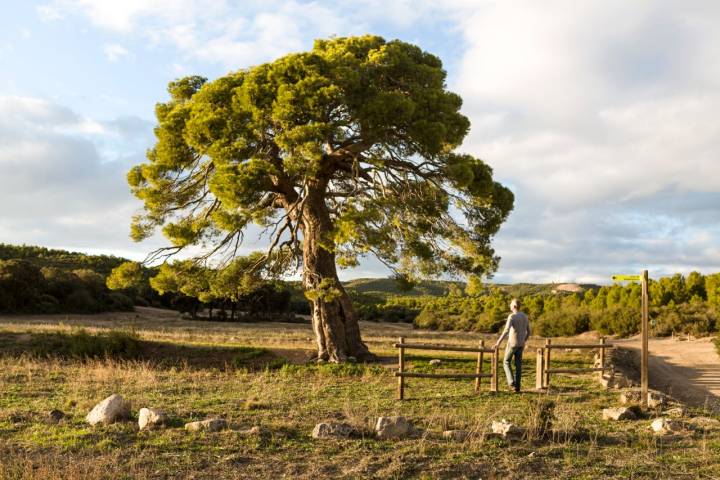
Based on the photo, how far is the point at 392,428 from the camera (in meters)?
9.27

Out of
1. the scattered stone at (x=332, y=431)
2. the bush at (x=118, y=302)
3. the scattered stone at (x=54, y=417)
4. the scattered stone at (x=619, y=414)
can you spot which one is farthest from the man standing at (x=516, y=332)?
the bush at (x=118, y=302)

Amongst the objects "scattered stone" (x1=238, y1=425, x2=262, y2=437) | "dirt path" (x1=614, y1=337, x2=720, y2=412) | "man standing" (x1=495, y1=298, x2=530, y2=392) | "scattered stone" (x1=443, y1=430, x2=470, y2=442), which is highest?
"man standing" (x1=495, y1=298, x2=530, y2=392)

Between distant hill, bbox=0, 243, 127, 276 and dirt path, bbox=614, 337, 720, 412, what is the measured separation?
220 feet

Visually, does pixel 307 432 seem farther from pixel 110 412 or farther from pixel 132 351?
pixel 132 351

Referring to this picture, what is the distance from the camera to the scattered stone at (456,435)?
920 cm

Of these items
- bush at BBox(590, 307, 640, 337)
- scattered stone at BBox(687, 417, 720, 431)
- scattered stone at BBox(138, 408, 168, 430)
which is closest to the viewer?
scattered stone at BBox(138, 408, 168, 430)

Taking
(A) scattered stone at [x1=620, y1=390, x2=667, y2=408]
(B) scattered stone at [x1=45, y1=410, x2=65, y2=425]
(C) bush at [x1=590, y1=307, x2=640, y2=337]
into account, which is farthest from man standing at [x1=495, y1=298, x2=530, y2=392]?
(C) bush at [x1=590, y1=307, x2=640, y2=337]

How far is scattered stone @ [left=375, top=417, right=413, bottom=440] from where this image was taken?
9216 millimetres

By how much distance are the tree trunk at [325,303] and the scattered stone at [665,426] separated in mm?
10600

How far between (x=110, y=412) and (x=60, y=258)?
85.6 metres

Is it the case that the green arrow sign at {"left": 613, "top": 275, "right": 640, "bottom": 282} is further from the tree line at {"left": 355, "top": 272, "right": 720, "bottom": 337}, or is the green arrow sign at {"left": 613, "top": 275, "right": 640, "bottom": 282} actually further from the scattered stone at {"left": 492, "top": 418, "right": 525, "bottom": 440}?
the tree line at {"left": 355, "top": 272, "right": 720, "bottom": 337}

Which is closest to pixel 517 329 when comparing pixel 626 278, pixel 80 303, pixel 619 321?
pixel 626 278

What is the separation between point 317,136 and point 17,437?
33.8 ft

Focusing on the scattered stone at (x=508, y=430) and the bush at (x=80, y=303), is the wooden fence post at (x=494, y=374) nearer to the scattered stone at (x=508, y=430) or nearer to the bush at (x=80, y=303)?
the scattered stone at (x=508, y=430)
